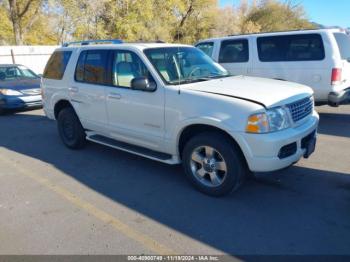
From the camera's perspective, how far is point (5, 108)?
376 inches

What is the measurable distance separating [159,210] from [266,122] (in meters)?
1.55

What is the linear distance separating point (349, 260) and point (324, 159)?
2.54 m

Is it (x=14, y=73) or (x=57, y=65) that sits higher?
(x=57, y=65)

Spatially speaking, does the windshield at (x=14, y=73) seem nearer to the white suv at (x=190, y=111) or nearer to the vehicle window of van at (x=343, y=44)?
the white suv at (x=190, y=111)

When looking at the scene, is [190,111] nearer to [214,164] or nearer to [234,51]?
[214,164]

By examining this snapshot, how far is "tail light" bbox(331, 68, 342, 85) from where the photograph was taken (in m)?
6.96

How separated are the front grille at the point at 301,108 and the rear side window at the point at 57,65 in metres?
3.95

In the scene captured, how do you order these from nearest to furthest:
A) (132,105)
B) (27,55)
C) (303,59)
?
(132,105)
(303,59)
(27,55)

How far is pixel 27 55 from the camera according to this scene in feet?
61.6

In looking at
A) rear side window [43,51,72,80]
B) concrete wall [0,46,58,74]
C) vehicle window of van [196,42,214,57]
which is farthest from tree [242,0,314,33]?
rear side window [43,51,72,80]

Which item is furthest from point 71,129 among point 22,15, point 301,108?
point 22,15

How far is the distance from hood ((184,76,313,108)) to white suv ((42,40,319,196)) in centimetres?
1

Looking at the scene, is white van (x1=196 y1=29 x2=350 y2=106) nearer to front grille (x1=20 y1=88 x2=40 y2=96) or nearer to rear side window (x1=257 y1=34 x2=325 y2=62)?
rear side window (x1=257 y1=34 x2=325 y2=62)

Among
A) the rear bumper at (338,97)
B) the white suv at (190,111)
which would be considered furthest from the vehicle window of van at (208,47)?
the white suv at (190,111)
